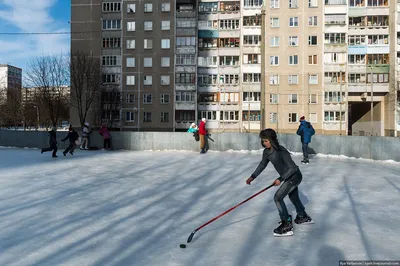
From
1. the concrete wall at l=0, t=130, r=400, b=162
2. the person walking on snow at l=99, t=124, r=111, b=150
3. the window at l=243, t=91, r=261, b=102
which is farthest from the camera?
the window at l=243, t=91, r=261, b=102

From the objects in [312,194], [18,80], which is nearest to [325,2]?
[312,194]

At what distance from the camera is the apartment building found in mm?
48250

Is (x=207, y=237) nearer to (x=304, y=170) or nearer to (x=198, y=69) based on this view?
(x=304, y=170)

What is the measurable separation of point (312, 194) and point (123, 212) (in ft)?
14.6

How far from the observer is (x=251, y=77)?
1900 inches

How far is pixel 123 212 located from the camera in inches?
238

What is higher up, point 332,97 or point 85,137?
→ point 332,97

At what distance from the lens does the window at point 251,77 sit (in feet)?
157

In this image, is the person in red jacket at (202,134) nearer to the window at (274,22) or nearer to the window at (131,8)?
the window at (274,22)

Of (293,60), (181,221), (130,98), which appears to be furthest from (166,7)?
(181,221)

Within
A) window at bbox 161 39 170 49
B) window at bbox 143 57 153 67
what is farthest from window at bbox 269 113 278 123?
window at bbox 143 57 153 67

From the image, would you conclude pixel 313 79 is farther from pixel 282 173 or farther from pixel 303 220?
pixel 282 173

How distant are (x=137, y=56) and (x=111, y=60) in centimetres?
410

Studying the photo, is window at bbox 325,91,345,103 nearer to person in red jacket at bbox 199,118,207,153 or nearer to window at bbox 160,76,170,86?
window at bbox 160,76,170,86
